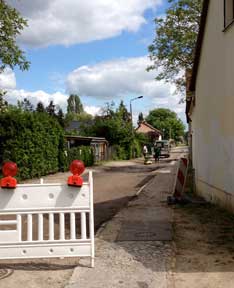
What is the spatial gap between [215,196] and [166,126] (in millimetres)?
139179

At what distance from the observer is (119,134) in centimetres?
6275

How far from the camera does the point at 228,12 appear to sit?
11.7m

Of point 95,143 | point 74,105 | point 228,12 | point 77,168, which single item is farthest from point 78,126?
point 77,168

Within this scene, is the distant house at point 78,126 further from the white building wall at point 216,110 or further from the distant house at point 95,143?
the white building wall at point 216,110

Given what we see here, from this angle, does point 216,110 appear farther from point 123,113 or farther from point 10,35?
point 123,113

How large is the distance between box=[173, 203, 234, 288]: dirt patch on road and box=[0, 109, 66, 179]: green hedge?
1554 centimetres

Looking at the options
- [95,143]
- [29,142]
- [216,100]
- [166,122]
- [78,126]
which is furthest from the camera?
[166,122]

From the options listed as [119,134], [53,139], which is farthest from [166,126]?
[53,139]

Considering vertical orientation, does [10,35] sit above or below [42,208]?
above

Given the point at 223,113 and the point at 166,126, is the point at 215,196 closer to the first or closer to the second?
the point at 223,113

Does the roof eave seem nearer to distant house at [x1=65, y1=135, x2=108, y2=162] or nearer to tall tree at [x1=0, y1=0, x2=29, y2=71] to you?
tall tree at [x1=0, y1=0, x2=29, y2=71]

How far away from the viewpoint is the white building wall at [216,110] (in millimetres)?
11227

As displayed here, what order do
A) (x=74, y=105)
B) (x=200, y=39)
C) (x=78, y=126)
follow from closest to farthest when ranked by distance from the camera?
1. (x=200, y=39)
2. (x=78, y=126)
3. (x=74, y=105)

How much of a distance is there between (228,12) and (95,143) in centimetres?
4289
